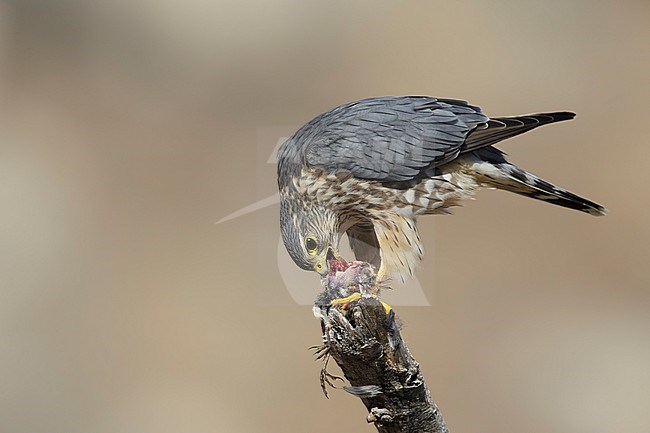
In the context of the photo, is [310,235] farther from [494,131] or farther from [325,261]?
[494,131]

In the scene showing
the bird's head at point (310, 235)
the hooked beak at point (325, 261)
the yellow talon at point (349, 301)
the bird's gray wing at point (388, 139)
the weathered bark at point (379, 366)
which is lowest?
the weathered bark at point (379, 366)

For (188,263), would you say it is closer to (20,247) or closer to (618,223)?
(20,247)

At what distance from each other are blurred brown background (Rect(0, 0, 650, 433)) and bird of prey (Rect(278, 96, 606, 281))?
0.77 ft

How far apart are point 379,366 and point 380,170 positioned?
334 mm

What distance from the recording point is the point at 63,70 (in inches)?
69.3

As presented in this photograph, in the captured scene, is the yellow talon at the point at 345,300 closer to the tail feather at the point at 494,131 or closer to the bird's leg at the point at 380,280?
the bird's leg at the point at 380,280

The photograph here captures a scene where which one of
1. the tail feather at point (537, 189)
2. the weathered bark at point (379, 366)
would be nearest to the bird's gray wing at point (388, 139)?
the tail feather at point (537, 189)

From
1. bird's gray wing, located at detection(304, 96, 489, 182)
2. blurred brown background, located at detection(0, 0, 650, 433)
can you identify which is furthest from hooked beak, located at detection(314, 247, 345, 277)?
blurred brown background, located at detection(0, 0, 650, 433)

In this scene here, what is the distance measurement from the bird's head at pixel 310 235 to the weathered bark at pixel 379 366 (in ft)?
0.37

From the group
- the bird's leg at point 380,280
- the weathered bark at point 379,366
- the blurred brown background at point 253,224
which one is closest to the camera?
the weathered bark at point 379,366

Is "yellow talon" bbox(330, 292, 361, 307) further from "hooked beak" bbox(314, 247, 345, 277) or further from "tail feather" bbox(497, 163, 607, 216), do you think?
"tail feather" bbox(497, 163, 607, 216)

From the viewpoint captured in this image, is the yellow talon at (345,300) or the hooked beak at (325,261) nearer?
the yellow talon at (345,300)

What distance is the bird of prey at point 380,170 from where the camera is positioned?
1.32m

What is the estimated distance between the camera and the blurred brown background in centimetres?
167
